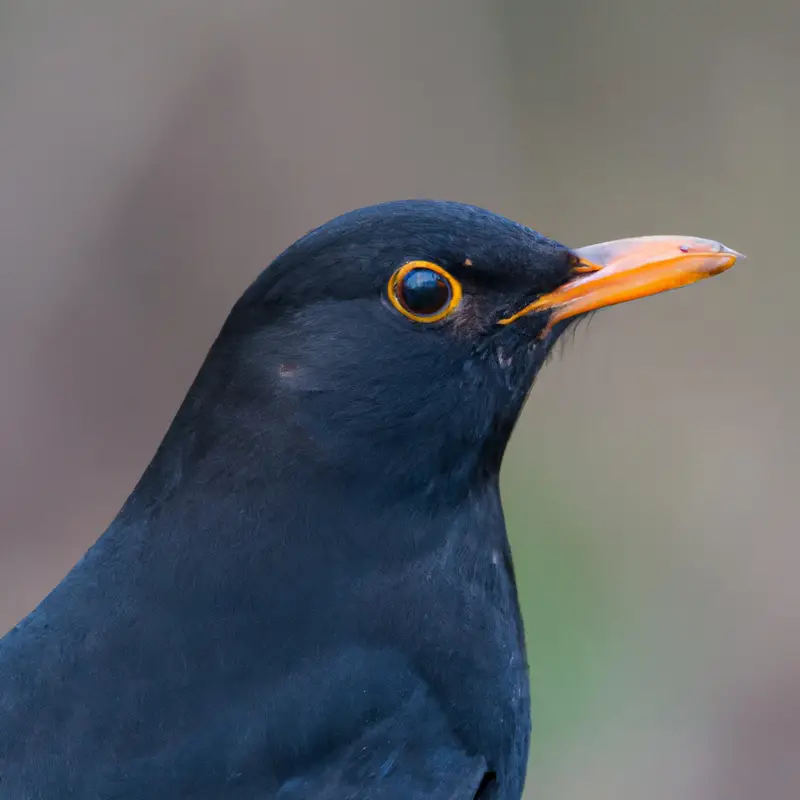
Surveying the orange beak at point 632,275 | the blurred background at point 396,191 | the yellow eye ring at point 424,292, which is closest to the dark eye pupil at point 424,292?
the yellow eye ring at point 424,292

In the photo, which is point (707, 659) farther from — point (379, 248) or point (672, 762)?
point (379, 248)

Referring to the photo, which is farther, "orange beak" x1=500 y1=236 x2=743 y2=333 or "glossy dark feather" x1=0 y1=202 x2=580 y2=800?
"orange beak" x1=500 y1=236 x2=743 y2=333

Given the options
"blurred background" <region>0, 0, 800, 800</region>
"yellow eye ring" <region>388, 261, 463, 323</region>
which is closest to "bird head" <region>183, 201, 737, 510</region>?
"yellow eye ring" <region>388, 261, 463, 323</region>

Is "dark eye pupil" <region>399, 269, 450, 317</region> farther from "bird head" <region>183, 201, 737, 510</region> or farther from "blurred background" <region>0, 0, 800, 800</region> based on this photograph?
"blurred background" <region>0, 0, 800, 800</region>

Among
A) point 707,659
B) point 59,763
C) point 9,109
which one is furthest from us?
point 9,109

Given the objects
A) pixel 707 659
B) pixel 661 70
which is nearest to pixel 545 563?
pixel 707 659

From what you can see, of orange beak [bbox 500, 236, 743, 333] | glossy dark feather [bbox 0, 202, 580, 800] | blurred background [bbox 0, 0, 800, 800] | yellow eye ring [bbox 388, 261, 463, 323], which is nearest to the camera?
glossy dark feather [bbox 0, 202, 580, 800]

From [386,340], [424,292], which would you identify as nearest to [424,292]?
[424,292]
